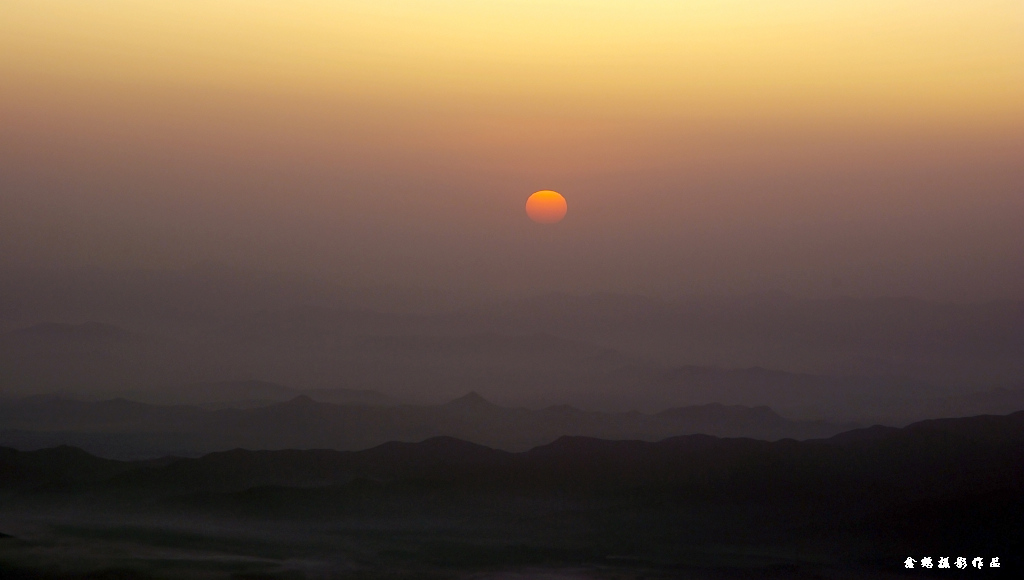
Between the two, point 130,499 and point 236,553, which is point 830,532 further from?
point 130,499

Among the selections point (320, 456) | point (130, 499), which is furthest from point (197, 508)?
point (320, 456)

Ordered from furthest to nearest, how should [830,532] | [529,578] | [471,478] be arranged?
[471,478]
[830,532]
[529,578]

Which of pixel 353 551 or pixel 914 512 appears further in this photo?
pixel 914 512

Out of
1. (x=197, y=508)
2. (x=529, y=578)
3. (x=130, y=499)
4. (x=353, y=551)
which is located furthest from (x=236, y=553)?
(x=130, y=499)

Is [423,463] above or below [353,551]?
above

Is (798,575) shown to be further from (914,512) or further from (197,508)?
(197,508)

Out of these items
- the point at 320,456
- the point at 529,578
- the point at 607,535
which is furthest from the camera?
the point at 320,456
